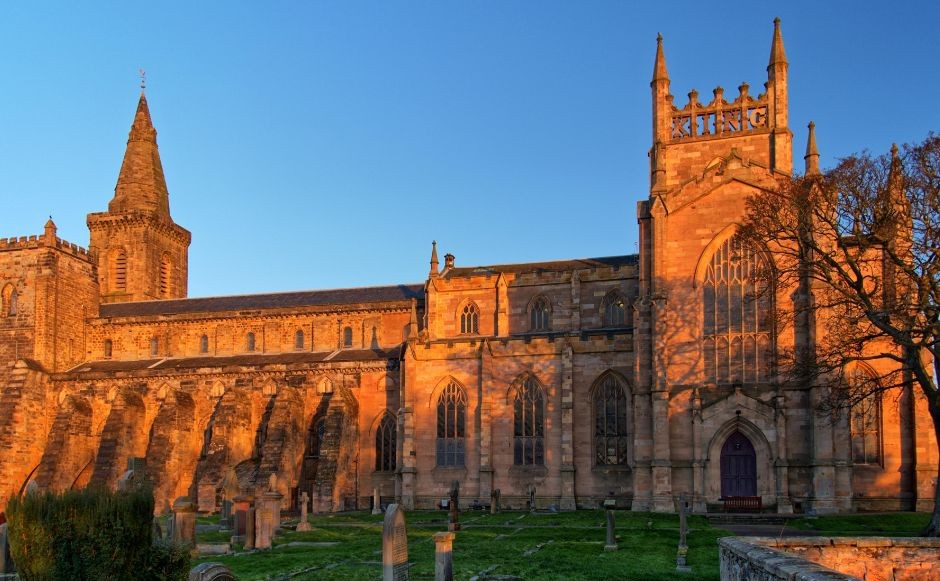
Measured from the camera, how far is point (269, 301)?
6162cm

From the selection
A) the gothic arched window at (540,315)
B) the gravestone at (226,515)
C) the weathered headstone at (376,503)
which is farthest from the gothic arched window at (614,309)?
the gravestone at (226,515)

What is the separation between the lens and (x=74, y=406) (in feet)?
181

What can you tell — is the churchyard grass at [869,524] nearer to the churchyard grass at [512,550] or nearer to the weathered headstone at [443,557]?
the churchyard grass at [512,550]

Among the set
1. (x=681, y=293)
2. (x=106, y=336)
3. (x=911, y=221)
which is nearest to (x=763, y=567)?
(x=911, y=221)

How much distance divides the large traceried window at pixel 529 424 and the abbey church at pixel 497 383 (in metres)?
0.10

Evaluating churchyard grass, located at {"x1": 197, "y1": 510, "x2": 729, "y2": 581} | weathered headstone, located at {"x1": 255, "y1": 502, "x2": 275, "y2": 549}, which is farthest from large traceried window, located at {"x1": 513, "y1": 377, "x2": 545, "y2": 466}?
weathered headstone, located at {"x1": 255, "y1": 502, "x2": 275, "y2": 549}

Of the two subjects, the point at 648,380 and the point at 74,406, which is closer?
the point at 648,380

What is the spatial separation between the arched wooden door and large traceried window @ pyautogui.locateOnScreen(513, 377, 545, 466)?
9.10 meters

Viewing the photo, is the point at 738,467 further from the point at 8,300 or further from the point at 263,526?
the point at 8,300

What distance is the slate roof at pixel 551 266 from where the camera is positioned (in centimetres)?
5147

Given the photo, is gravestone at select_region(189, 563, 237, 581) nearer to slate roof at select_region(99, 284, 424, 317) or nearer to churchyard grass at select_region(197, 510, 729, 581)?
churchyard grass at select_region(197, 510, 729, 581)

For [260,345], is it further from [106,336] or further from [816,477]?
[816,477]

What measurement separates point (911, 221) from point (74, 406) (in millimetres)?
46820

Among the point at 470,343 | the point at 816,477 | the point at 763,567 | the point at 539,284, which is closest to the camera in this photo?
the point at 763,567
